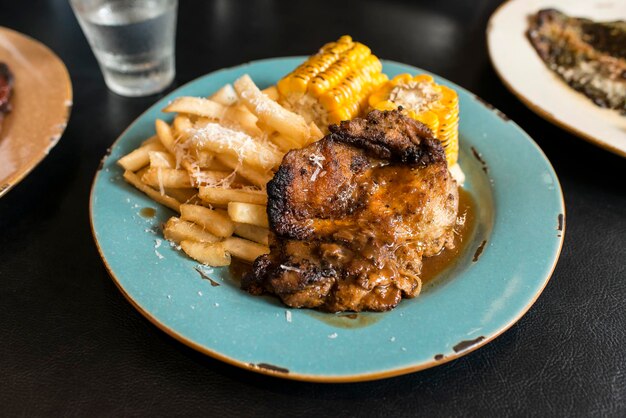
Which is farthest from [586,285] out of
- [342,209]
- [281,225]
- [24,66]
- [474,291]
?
[24,66]

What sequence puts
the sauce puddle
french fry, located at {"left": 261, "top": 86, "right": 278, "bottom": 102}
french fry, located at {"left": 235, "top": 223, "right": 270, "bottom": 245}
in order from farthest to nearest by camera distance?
french fry, located at {"left": 261, "top": 86, "right": 278, "bottom": 102} → french fry, located at {"left": 235, "top": 223, "right": 270, "bottom": 245} → the sauce puddle

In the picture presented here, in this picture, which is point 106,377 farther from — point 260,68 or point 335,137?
point 260,68

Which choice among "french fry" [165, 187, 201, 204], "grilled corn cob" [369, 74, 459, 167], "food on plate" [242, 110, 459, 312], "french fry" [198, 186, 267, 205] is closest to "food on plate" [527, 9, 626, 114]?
"grilled corn cob" [369, 74, 459, 167]

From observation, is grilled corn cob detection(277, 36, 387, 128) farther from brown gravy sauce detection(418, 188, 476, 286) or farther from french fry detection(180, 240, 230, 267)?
french fry detection(180, 240, 230, 267)

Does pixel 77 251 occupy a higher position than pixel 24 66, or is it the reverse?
pixel 24 66

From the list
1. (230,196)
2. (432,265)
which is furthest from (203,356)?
(432,265)

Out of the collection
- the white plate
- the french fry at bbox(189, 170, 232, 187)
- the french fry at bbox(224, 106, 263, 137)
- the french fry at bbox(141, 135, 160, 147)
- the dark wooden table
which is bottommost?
the dark wooden table

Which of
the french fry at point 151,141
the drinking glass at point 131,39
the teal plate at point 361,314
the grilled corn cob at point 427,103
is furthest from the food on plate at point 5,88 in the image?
the grilled corn cob at point 427,103
